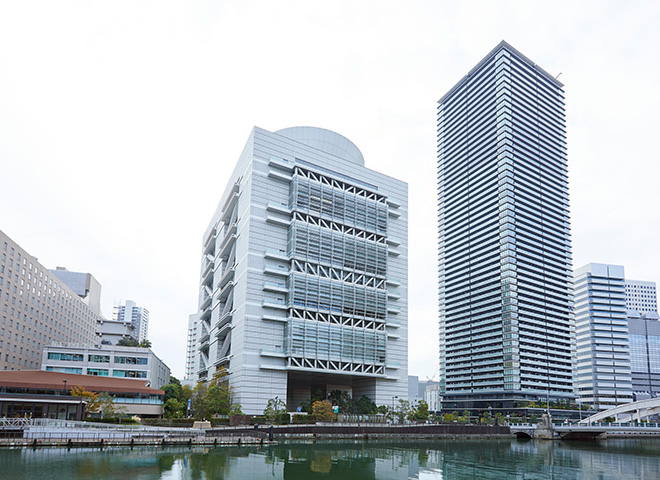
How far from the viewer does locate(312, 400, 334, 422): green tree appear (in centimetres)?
10062

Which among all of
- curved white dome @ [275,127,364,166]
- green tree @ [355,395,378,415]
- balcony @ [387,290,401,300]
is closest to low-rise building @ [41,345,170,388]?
green tree @ [355,395,378,415]

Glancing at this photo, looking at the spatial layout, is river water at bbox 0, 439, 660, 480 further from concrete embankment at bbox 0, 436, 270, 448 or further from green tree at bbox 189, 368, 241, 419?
green tree at bbox 189, 368, 241, 419

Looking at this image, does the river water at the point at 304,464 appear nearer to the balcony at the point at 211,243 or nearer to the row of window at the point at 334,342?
the row of window at the point at 334,342

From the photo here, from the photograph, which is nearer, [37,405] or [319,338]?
[37,405]

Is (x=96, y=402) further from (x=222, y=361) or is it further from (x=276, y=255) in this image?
(x=276, y=255)

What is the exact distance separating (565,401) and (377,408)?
11409 cm

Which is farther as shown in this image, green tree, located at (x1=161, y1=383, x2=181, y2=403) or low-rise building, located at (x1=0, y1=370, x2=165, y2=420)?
green tree, located at (x1=161, y1=383, x2=181, y2=403)

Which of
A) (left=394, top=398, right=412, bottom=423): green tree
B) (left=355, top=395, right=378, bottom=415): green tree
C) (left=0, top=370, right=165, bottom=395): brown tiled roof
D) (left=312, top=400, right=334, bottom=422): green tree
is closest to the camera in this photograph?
(left=0, top=370, right=165, bottom=395): brown tiled roof

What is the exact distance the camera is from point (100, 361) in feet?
398

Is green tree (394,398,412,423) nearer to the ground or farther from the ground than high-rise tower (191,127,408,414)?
nearer to the ground

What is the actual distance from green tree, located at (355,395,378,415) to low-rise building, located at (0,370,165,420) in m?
40.8

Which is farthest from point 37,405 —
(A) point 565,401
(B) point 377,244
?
(A) point 565,401

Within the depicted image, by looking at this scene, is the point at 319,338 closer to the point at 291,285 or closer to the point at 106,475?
the point at 291,285

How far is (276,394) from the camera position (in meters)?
108
